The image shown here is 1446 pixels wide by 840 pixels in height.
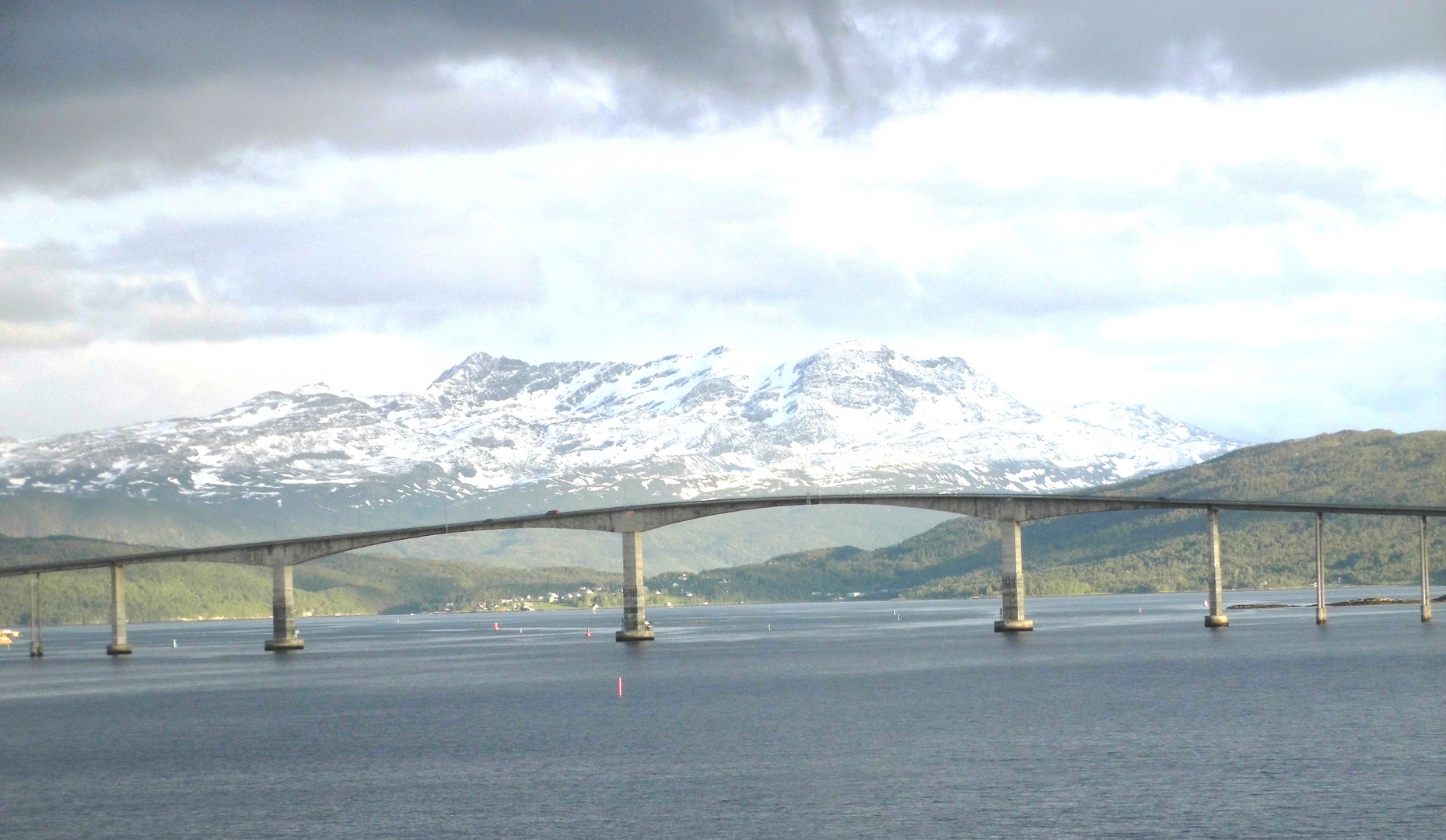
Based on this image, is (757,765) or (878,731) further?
(878,731)

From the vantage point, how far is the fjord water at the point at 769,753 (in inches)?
2628

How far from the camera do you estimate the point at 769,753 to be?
8550cm

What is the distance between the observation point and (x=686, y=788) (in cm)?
7438

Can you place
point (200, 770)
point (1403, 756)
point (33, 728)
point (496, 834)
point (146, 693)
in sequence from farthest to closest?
point (146, 693), point (33, 728), point (200, 770), point (1403, 756), point (496, 834)

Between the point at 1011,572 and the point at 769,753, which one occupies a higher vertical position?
the point at 1011,572

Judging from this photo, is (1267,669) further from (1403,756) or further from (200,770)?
(200,770)

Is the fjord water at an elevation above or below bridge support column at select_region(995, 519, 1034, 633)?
below

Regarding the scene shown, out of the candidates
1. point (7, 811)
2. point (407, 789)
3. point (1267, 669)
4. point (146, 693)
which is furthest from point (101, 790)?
point (1267, 669)

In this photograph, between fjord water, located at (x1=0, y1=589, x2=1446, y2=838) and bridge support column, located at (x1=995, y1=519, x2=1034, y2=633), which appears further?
bridge support column, located at (x1=995, y1=519, x2=1034, y2=633)

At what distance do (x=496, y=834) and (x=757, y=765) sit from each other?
18.9 metres

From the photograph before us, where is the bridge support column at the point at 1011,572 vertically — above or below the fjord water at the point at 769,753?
above

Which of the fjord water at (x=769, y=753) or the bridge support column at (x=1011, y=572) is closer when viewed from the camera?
the fjord water at (x=769, y=753)

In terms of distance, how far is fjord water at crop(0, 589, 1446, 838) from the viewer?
219 feet

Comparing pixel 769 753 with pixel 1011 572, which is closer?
pixel 769 753
